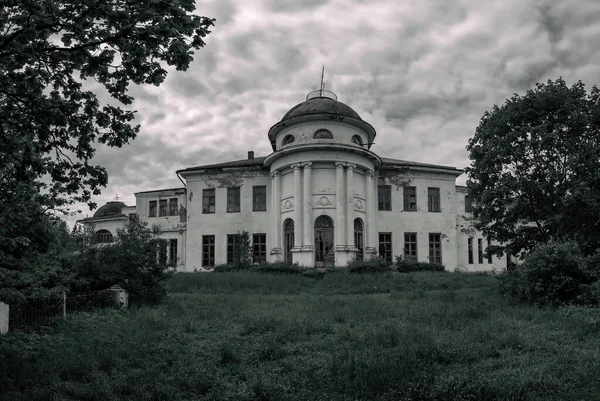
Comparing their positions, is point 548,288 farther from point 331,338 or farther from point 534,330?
point 331,338

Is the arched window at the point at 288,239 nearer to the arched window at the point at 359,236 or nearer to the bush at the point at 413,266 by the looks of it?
the arched window at the point at 359,236

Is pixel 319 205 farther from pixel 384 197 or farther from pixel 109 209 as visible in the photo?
pixel 109 209

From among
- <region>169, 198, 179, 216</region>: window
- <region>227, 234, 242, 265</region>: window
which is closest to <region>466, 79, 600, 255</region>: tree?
<region>227, 234, 242, 265</region>: window

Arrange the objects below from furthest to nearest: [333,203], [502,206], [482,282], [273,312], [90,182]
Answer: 1. [333,203]
2. [482,282]
3. [502,206]
4. [273,312]
5. [90,182]

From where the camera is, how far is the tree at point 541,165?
56.0ft

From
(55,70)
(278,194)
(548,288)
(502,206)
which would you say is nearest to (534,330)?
(548,288)

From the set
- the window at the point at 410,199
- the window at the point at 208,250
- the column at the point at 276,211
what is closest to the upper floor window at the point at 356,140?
the column at the point at 276,211

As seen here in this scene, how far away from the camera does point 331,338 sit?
32.7ft

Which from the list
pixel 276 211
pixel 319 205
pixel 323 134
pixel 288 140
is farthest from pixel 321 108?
pixel 276 211

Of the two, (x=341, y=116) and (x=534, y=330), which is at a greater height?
(x=341, y=116)

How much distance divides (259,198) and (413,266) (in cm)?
1010

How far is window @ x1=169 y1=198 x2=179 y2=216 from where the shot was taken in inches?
1320

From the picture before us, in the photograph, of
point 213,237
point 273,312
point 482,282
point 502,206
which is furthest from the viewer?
point 213,237

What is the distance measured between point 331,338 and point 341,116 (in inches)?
776
